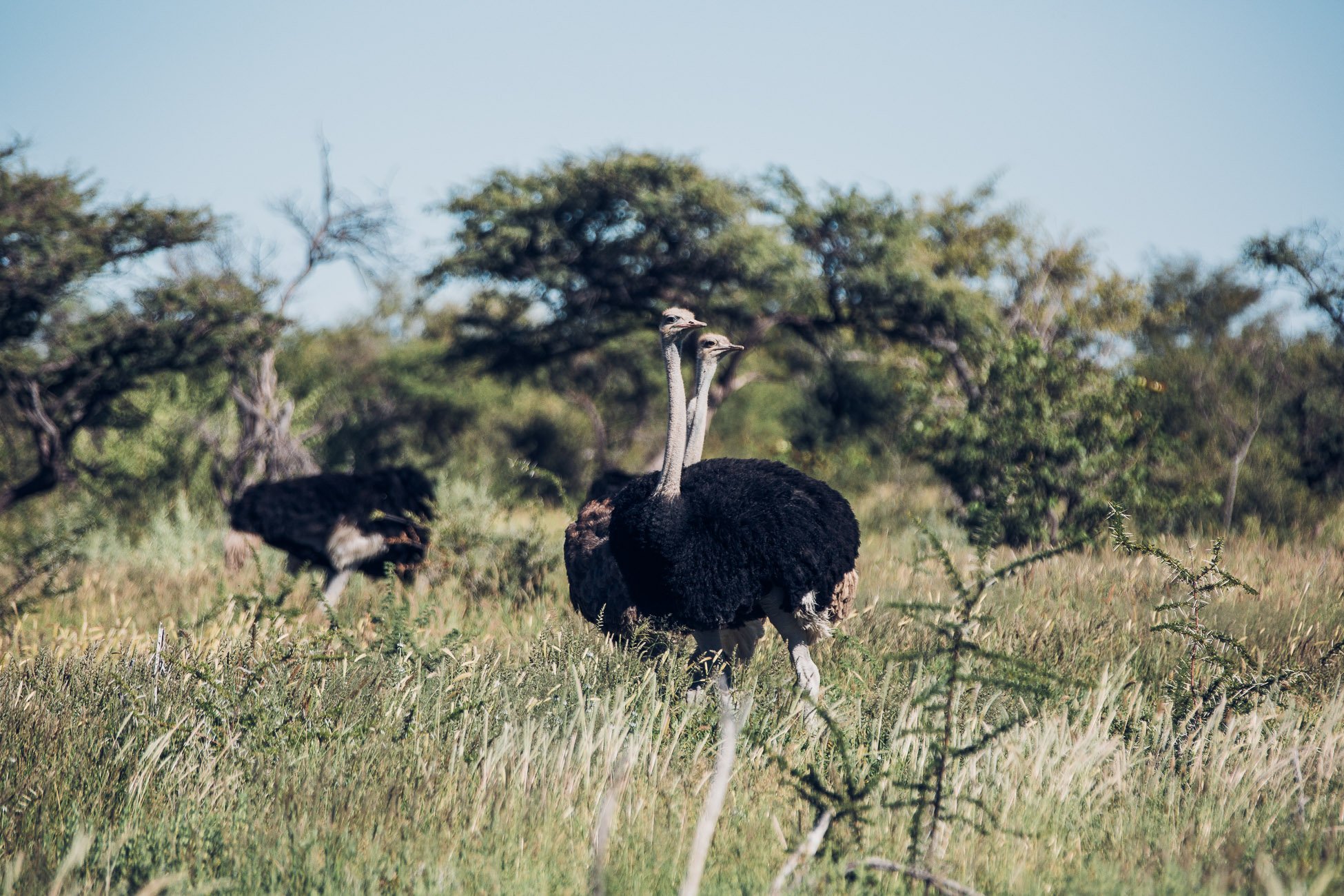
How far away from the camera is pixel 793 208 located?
14.0 meters

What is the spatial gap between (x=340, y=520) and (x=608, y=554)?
3498 millimetres

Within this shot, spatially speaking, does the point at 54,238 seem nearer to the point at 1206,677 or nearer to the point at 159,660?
the point at 159,660

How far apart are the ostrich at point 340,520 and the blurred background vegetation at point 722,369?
144cm

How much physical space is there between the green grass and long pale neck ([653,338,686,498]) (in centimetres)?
68

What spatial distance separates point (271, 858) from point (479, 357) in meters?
13.9

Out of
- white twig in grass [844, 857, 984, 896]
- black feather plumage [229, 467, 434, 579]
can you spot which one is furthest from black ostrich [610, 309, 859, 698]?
black feather plumage [229, 467, 434, 579]

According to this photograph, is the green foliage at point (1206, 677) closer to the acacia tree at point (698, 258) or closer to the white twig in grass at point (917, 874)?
the white twig in grass at point (917, 874)

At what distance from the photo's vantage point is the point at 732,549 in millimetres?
4156

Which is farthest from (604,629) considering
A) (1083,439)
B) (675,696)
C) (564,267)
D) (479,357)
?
(479,357)

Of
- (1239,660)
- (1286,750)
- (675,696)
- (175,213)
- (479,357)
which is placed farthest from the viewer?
(479,357)

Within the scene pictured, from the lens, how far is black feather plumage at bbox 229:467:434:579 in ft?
25.7

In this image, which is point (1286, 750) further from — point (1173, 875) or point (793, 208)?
point (793, 208)

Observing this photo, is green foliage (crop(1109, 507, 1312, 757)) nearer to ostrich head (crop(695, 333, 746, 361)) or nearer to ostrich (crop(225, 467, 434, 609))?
ostrich head (crop(695, 333, 746, 361))

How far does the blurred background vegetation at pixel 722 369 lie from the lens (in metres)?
8.70
